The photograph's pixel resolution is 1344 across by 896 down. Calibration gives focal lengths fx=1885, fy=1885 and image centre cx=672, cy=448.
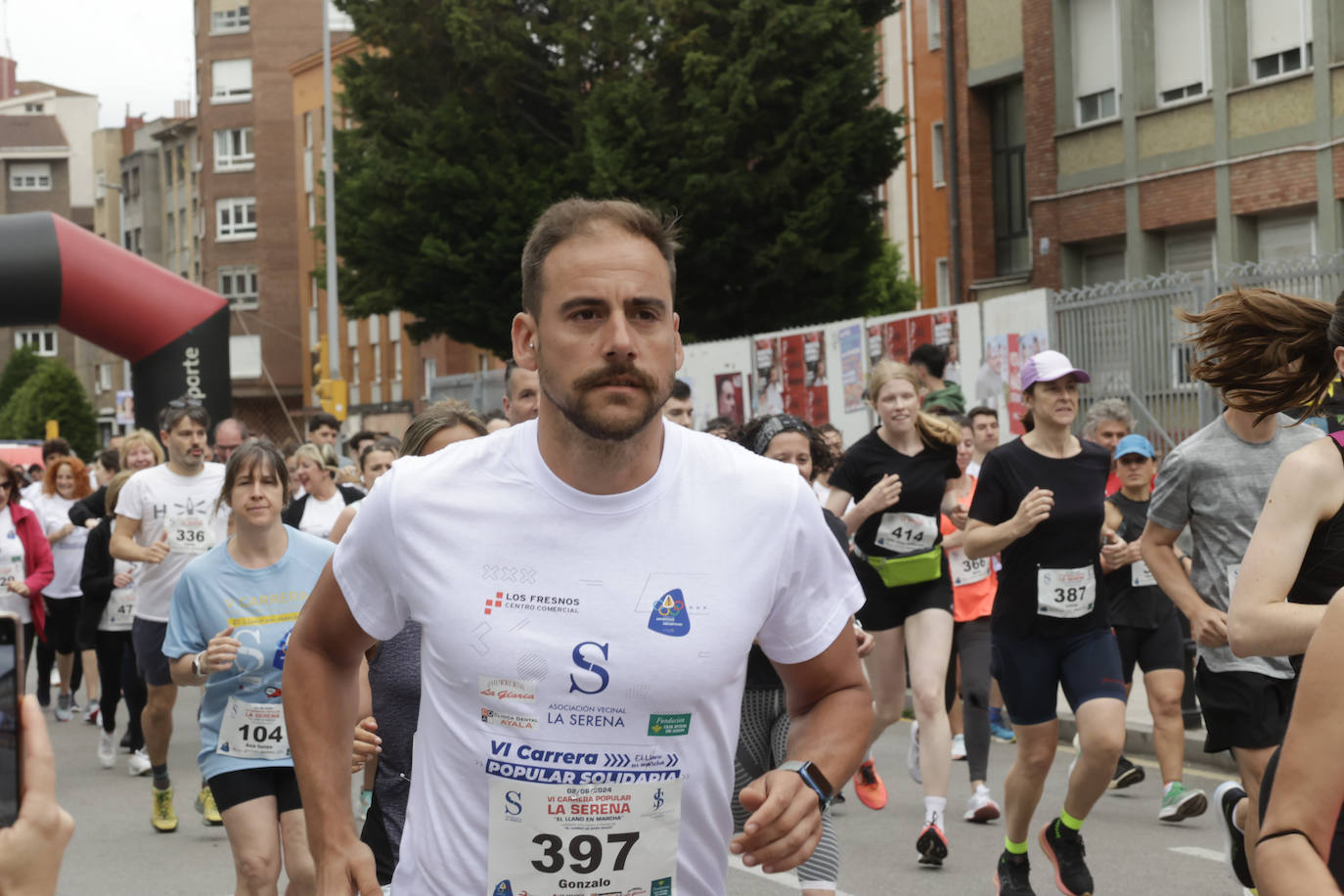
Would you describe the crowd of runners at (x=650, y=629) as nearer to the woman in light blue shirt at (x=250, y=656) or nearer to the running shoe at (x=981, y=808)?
the woman in light blue shirt at (x=250, y=656)

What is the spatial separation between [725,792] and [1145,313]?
1447cm

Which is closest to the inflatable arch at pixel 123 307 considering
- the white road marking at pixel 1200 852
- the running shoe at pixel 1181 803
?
the running shoe at pixel 1181 803

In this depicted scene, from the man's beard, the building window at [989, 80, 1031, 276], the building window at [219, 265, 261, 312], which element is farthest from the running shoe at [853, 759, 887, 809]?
the building window at [219, 265, 261, 312]

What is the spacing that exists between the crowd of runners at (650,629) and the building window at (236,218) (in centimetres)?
6781

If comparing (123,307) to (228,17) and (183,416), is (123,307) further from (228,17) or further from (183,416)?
(228,17)

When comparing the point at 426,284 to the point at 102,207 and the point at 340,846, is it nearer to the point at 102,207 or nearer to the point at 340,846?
the point at 340,846

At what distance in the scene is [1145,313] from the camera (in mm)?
16875

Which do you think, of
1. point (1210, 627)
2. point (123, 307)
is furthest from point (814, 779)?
point (123, 307)

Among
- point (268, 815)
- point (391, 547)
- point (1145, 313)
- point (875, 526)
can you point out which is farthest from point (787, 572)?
point (1145, 313)

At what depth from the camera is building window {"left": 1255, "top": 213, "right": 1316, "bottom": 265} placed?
22.5m

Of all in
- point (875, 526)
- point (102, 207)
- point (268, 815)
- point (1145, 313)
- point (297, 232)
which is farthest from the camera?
point (102, 207)

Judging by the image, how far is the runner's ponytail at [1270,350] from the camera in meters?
4.70

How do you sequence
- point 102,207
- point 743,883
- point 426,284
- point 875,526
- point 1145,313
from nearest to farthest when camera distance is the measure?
point 743,883 → point 875,526 → point 1145,313 → point 426,284 → point 102,207

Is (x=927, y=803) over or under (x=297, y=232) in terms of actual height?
under
